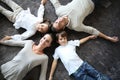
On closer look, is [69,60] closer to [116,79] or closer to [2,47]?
[116,79]

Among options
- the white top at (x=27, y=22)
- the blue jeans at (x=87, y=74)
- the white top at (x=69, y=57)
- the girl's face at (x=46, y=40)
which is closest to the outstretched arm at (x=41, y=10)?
the white top at (x=27, y=22)

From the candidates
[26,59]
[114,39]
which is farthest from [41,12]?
[114,39]

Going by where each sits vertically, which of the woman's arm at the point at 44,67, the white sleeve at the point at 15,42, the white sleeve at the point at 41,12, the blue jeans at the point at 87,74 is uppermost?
the white sleeve at the point at 41,12

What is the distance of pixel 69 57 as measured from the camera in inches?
69.4

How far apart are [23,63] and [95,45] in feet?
1.99

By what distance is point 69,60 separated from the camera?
1.76m

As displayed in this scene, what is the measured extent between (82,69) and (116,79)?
10.8 inches

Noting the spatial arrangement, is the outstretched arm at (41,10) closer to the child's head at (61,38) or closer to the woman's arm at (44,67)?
the child's head at (61,38)

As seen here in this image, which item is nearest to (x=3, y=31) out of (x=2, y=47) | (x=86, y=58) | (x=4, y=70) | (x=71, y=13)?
(x=2, y=47)

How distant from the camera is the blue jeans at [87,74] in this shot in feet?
5.64

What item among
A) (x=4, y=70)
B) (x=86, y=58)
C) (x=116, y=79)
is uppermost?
(x=4, y=70)

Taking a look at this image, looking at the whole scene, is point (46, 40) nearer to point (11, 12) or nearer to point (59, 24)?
point (59, 24)

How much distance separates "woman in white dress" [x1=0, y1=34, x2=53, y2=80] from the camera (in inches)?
66.0

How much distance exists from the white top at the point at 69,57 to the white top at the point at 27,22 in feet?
0.84
